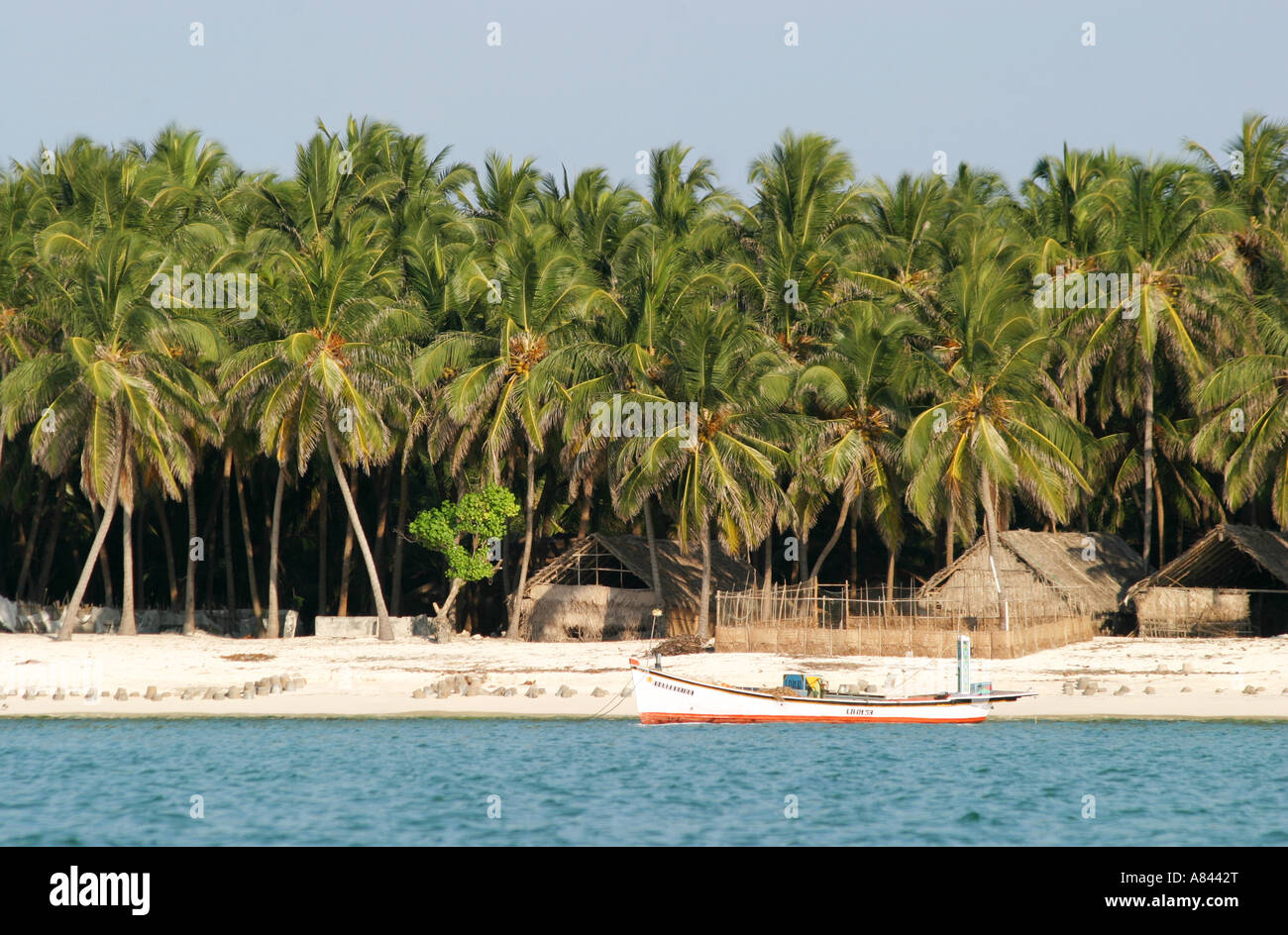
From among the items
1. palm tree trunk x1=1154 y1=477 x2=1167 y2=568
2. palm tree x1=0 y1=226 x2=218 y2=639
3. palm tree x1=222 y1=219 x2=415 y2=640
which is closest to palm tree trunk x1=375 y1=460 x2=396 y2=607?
palm tree x1=222 y1=219 x2=415 y2=640

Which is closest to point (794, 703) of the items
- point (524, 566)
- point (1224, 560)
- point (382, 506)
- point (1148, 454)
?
point (524, 566)

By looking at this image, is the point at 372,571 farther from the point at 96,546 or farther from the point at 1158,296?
the point at 1158,296

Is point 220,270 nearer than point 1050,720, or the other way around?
point 1050,720

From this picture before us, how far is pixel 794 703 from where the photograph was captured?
28.2 meters

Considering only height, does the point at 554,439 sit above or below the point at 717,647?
above

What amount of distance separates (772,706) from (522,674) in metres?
8.36

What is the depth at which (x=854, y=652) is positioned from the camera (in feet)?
118

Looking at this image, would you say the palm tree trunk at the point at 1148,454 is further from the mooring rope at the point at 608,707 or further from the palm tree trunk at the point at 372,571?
the palm tree trunk at the point at 372,571

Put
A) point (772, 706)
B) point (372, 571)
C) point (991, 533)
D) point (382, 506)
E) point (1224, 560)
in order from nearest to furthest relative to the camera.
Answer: point (772, 706) < point (991, 533) < point (372, 571) < point (1224, 560) < point (382, 506)

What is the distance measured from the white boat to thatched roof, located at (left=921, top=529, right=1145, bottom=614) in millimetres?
12500

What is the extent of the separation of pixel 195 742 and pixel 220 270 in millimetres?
18757

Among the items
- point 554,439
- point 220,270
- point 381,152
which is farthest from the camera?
point 381,152

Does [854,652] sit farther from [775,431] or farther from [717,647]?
[775,431]
